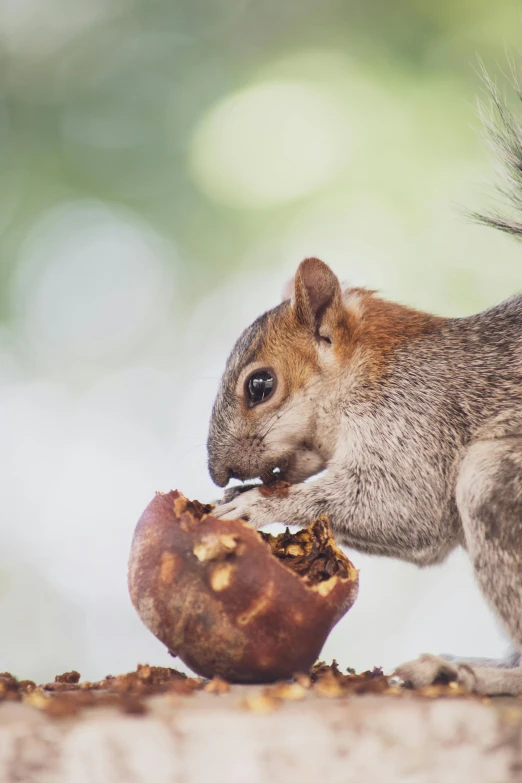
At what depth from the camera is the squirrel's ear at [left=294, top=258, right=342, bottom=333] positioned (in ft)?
5.81

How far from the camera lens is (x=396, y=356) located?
1.75 m

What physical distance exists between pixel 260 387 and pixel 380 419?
0.26m

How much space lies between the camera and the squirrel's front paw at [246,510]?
152cm

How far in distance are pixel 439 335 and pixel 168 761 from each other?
107 cm

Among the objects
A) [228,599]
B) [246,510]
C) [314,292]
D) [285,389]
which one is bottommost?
[228,599]

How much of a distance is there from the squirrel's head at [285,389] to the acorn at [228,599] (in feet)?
1.49

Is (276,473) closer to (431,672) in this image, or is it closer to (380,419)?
(380,419)

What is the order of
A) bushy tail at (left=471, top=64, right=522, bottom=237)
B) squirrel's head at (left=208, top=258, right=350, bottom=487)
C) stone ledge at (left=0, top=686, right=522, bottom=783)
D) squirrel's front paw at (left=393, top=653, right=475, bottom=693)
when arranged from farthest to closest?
bushy tail at (left=471, top=64, right=522, bottom=237) → squirrel's head at (left=208, top=258, right=350, bottom=487) → squirrel's front paw at (left=393, top=653, right=475, bottom=693) → stone ledge at (left=0, top=686, right=522, bottom=783)

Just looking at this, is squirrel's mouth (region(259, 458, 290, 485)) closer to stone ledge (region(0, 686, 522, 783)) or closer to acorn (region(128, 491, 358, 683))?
acorn (region(128, 491, 358, 683))

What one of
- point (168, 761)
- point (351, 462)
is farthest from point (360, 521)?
point (168, 761)

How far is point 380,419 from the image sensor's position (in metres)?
1.64

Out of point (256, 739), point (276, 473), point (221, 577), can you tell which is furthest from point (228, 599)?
point (276, 473)

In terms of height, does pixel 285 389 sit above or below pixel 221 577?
above

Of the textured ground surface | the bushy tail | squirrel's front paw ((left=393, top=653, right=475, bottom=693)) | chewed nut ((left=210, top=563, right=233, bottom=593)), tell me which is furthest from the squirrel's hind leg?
the bushy tail
